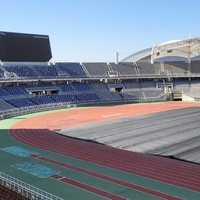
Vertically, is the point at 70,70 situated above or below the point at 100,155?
above

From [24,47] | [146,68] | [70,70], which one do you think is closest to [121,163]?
[24,47]

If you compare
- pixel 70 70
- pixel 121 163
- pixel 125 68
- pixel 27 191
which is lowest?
pixel 121 163

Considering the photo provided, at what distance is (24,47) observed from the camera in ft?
197

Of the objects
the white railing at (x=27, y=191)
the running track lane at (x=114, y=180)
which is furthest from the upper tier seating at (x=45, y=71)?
the white railing at (x=27, y=191)

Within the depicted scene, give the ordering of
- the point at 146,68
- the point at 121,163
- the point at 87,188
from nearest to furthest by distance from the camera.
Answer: the point at 87,188
the point at 121,163
the point at 146,68

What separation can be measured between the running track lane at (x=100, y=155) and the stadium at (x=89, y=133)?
59 millimetres

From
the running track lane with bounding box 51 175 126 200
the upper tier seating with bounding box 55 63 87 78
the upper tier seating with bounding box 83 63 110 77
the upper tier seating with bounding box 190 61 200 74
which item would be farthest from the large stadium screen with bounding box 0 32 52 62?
the running track lane with bounding box 51 175 126 200

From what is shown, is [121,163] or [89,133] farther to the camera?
[89,133]

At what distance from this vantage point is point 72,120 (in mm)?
38125

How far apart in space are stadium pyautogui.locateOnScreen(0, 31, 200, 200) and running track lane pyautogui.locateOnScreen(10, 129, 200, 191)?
59 mm

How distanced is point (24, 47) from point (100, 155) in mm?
44661

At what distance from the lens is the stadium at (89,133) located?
15.6m

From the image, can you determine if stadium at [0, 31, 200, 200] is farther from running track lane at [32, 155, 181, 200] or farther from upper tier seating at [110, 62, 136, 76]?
upper tier seating at [110, 62, 136, 76]

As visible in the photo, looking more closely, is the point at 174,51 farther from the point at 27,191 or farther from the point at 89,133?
the point at 27,191
